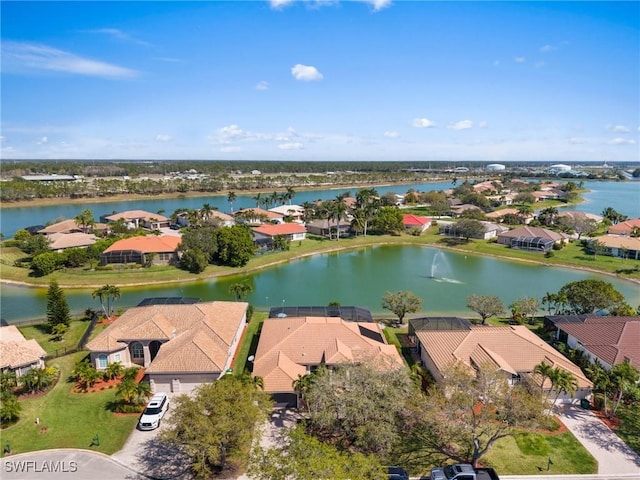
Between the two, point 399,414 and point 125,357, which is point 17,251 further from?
point 399,414

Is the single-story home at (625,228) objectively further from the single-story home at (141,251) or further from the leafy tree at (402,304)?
the single-story home at (141,251)

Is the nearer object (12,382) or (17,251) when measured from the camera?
(12,382)

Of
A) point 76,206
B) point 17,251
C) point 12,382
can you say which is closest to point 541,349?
point 12,382

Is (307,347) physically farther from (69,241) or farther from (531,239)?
(531,239)

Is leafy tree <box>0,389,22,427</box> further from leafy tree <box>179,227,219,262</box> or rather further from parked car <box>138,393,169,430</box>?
leafy tree <box>179,227,219,262</box>

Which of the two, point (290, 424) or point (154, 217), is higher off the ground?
point (154, 217)

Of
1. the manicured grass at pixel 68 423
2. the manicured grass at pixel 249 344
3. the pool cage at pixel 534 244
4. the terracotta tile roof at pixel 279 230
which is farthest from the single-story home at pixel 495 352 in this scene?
the terracotta tile roof at pixel 279 230
